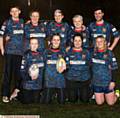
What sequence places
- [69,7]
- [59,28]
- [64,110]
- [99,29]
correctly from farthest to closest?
[69,7] < [99,29] < [59,28] < [64,110]

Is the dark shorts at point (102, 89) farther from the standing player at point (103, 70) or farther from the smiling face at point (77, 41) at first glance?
the smiling face at point (77, 41)

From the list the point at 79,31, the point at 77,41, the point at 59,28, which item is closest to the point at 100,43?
the point at 77,41

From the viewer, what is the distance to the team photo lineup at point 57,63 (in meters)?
8.05

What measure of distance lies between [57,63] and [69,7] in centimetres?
2223

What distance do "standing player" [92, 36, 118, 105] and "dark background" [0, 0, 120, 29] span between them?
1827 cm

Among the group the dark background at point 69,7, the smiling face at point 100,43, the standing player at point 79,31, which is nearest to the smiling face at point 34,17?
the standing player at point 79,31

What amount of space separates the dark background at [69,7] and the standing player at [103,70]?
18.3 meters

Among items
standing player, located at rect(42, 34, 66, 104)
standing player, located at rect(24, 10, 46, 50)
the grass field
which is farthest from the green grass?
standing player, located at rect(24, 10, 46, 50)

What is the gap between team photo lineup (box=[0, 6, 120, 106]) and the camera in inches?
317

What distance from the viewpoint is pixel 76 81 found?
8250 millimetres

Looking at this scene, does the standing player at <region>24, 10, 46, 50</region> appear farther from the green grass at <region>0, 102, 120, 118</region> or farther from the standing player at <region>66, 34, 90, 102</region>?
the green grass at <region>0, 102, 120, 118</region>

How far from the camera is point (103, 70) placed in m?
8.12

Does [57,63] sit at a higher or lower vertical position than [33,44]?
lower

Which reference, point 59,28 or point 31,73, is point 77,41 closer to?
point 59,28
